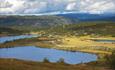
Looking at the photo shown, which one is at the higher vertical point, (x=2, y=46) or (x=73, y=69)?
(x=73, y=69)

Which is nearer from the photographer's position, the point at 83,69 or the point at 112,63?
the point at 83,69

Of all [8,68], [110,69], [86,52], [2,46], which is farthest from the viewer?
[2,46]

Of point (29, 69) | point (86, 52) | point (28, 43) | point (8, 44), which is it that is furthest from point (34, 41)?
point (29, 69)

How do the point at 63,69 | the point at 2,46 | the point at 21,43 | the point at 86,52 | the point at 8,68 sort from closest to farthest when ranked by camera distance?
the point at 8,68
the point at 63,69
the point at 86,52
the point at 2,46
the point at 21,43

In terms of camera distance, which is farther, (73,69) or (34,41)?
(34,41)

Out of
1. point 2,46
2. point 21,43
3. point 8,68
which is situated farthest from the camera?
point 21,43

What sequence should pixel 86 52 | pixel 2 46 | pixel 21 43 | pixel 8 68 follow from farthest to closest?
1. pixel 21 43
2. pixel 2 46
3. pixel 86 52
4. pixel 8 68

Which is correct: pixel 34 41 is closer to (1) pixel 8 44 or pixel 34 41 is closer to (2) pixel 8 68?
(1) pixel 8 44

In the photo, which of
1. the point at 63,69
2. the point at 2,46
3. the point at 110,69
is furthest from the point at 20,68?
the point at 2,46

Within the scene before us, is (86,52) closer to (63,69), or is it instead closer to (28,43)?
(28,43)
